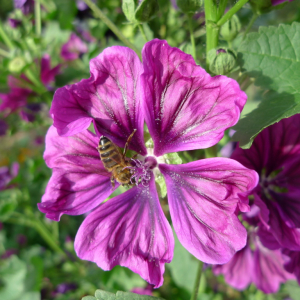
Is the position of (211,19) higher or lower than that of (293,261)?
higher

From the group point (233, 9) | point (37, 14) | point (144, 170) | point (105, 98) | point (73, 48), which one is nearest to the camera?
point (233, 9)

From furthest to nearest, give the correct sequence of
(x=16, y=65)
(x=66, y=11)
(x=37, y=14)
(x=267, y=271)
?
(x=37, y=14) → (x=66, y=11) → (x=16, y=65) → (x=267, y=271)

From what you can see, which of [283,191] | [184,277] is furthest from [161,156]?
[184,277]

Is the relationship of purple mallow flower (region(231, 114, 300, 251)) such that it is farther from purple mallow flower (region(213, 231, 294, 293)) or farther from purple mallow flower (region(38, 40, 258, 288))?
purple mallow flower (region(213, 231, 294, 293))

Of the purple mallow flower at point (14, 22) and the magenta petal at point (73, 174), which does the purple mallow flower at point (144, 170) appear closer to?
the magenta petal at point (73, 174)

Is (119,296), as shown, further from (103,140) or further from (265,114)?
(265,114)

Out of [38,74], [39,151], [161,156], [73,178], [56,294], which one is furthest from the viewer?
[39,151]

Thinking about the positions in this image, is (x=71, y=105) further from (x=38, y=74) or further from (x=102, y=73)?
(x=38, y=74)

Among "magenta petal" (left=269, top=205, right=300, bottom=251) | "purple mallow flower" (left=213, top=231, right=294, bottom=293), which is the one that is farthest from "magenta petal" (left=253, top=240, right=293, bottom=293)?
"magenta petal" (left=269, top=205, right=300, bottom=251)

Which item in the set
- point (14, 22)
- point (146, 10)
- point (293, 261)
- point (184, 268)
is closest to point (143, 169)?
point (146, 10)
